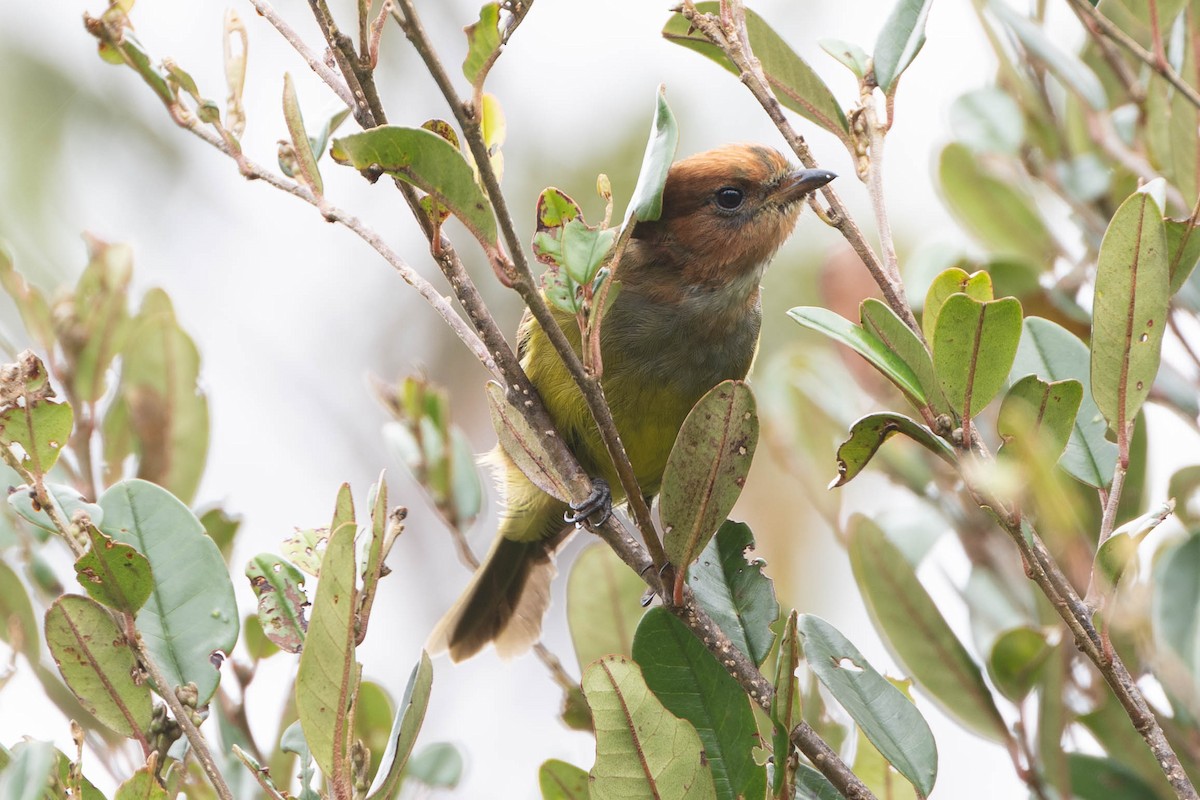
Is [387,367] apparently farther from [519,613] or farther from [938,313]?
[938,313]

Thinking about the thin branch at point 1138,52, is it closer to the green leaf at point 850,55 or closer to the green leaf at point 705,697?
the green leaf at point 850,55

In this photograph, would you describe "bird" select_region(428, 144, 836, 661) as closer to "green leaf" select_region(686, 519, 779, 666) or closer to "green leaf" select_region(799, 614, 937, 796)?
"green leaf" select_region(686, 519, 779, 666)

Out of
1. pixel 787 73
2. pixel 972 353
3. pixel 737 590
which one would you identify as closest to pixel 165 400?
pixel 737 590

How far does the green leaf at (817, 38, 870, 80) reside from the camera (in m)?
2.15

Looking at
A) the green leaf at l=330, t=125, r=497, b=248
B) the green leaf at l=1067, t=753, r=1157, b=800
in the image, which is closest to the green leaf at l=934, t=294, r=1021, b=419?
the green leaf at l=330, t=125, r=497, b=248

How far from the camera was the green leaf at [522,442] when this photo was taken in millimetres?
2256

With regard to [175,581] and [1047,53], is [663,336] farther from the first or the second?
[175,581]

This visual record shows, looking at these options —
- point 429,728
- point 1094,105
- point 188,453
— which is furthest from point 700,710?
point 429,728

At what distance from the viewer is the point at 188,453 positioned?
9.21ft

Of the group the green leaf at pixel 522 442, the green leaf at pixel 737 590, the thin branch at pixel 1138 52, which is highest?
the thin branch at pixel 1138 52

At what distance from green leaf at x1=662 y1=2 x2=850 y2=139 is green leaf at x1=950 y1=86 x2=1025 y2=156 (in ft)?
3.37

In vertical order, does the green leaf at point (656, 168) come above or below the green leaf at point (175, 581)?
above

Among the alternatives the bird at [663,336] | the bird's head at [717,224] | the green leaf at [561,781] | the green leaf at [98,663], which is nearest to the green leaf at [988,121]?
the bird at [663,336]

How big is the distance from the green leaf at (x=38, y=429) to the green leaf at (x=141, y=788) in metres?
0.48
